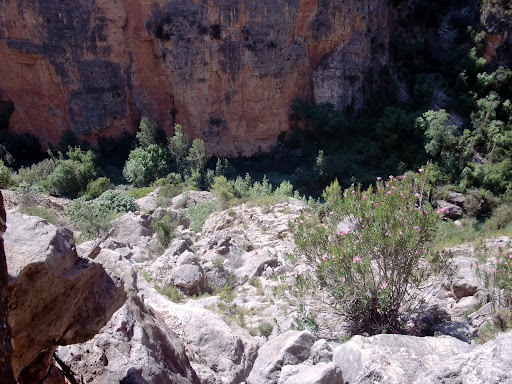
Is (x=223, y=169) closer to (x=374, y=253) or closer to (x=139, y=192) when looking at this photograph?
(x=139, y=192)

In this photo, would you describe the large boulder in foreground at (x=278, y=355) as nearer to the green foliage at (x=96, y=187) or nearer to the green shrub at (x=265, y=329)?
the green shrub at (x=265, y=329)

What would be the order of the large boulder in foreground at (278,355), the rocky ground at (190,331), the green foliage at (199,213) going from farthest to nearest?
the green foliage at (199,213) → the large boulder in foreground at (278,355) → the rocky ground at (190,331)

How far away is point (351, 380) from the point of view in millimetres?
3934

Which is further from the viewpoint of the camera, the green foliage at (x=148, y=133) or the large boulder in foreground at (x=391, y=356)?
the green foliage at (x=148, y=133)

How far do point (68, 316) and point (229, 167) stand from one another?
19472mm

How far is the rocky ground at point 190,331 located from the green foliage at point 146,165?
536 inches

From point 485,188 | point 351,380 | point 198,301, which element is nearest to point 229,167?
point 485,188

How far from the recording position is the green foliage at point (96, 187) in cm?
1905

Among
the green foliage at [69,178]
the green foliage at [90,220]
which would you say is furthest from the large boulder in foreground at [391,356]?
the green foliage at [69,178]

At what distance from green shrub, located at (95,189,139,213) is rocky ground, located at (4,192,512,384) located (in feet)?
28.6

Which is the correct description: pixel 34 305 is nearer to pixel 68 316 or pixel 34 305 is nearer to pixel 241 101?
pixel 68 316

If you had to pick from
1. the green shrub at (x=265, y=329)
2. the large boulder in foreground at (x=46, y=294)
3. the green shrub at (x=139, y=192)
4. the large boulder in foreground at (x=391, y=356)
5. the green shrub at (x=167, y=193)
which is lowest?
the green shrub at (x=139, y=192)

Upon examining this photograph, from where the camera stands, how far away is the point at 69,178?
64.4 ft

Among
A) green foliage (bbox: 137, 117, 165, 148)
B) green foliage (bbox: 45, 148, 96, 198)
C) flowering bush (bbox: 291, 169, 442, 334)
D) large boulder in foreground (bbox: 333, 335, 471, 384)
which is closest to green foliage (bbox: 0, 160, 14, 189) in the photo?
green foliage (bbox: 45, 148, 96, 198)
